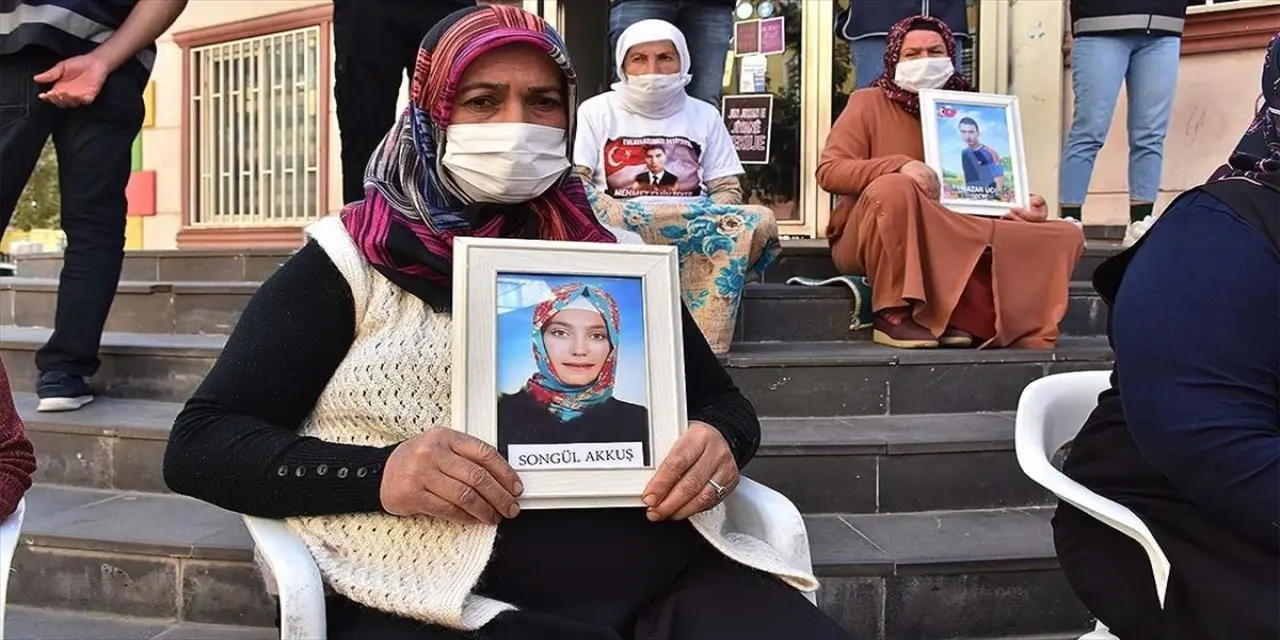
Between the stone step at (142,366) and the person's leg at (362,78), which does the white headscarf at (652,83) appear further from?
the stone step at (142,366)

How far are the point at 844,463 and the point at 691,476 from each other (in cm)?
146

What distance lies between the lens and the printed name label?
1292mm

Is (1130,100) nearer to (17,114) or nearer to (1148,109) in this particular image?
(1148,109)

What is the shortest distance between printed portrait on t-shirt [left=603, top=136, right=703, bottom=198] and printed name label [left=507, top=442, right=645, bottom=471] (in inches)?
94.8

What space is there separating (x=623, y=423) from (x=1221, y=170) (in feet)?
3.46

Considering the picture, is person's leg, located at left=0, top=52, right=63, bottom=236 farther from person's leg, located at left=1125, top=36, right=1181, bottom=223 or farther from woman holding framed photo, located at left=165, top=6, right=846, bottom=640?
person's leg, located at left=1125, top=36, right=1181, bottom=223

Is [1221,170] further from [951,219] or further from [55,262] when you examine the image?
[55,262]

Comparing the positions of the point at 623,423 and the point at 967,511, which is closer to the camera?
the point at 623,423

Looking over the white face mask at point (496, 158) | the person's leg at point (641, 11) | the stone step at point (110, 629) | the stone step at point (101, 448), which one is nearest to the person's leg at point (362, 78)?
the stone step at point (101, 448)

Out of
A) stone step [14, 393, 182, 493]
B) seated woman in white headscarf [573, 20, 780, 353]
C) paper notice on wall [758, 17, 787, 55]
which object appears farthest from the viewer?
paper notice on wall [758, 17, 787, 55]

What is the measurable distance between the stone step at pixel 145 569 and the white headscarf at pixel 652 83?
88.5 inches

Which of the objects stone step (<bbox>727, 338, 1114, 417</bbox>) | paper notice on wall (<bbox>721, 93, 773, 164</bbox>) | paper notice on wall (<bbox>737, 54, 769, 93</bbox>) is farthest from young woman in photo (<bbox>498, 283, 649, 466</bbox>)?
paper notice on wall (<bbox>737, 54, 769, 93</bbox>)

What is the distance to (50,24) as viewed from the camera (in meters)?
2.90

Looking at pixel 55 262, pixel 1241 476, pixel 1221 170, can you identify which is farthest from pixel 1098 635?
pixel 55 262
